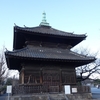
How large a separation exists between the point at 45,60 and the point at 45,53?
1619 mm

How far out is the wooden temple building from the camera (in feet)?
45.1

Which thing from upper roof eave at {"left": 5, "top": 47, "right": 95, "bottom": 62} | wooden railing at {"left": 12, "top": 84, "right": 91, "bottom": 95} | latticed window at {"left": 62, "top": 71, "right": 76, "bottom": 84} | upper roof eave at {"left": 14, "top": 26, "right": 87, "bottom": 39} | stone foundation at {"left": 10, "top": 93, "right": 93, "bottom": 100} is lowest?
stone foundation at {"left": 10, "top": 93, "right": 93, "bottom": 100}

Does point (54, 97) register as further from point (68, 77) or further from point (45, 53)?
point (45, 53)

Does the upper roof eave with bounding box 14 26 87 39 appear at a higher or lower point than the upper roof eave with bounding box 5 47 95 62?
higher

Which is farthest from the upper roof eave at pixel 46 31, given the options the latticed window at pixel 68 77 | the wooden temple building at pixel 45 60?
the latticed window at pixel 68 77

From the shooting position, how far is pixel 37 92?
520 inches

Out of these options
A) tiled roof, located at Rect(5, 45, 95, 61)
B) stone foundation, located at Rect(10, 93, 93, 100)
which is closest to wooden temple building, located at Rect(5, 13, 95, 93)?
tiled roof, located at Rect(5, 45, 95, 61)

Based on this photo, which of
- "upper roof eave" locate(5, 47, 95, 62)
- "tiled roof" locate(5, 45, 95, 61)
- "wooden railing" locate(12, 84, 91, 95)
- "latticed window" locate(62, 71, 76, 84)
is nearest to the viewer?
"wooden railing" locate(12, 84, 91, 95)

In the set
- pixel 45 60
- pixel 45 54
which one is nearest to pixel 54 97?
pixel 45 60

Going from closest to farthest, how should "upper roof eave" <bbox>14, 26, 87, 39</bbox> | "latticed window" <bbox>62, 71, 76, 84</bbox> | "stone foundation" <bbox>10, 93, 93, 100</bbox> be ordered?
"stone foundation" <bbox>10, 93, 93, 100</bbox> → "upper roof eave" <bbox>14, 26, 87, 39</bbox> → "latticed window" <bbox>62, 71, 76, 84</bbox>

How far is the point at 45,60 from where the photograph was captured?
14.0 metres

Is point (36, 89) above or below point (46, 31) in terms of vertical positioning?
below

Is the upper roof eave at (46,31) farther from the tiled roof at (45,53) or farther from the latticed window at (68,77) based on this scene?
the latticed window at (68,77)

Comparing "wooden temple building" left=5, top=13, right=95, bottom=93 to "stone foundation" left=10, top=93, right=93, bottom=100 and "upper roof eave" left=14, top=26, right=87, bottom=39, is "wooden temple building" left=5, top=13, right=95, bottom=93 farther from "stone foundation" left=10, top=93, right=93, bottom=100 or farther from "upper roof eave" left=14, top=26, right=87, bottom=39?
"stone foundation" left=10, top=93, right=93, bottom=100
